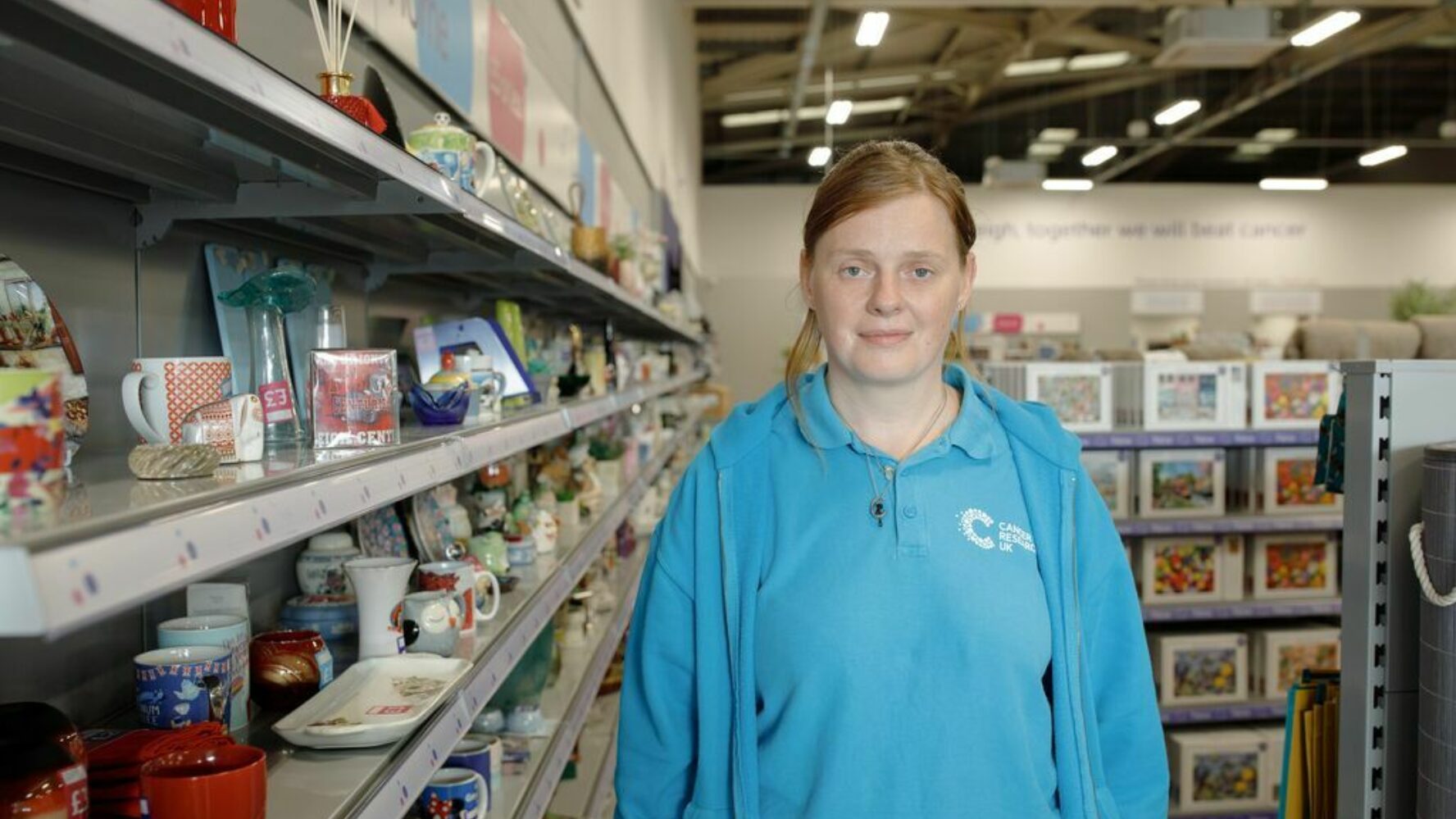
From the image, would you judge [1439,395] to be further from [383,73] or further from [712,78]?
[712,78]

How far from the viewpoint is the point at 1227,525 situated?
15.0ft

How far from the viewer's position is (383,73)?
7.74 ft

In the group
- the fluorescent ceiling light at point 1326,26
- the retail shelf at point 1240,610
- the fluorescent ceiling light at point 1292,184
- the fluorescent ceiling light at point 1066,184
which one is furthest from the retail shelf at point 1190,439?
the fluorescent ceiling light at point 1292,184

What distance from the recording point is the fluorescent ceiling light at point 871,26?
323 inches

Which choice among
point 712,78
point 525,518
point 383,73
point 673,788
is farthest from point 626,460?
point 712,78

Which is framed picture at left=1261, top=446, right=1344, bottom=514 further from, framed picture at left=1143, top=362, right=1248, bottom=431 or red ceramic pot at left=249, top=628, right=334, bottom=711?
red ceramic pot at left=249, top=628, right=334, bottom=711

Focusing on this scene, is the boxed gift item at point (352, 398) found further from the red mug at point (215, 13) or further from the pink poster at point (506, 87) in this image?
the pink poster at point (506, 87)

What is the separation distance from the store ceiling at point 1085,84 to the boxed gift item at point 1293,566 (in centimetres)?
562

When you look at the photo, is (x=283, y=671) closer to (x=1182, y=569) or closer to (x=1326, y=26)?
(x=1182, y=569)

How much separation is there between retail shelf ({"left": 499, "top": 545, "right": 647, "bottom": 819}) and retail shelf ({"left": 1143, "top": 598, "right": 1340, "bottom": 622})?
6.99 ft

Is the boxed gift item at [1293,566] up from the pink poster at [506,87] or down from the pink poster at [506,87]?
down

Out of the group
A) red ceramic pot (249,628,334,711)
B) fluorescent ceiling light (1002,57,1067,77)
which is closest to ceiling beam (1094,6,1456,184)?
fluorescent ceiling light (1002,57,1067,77)

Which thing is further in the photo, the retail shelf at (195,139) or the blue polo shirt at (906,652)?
the blue polo shirt at (906,652)

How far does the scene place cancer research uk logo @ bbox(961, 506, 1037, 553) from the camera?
1.65 metres
